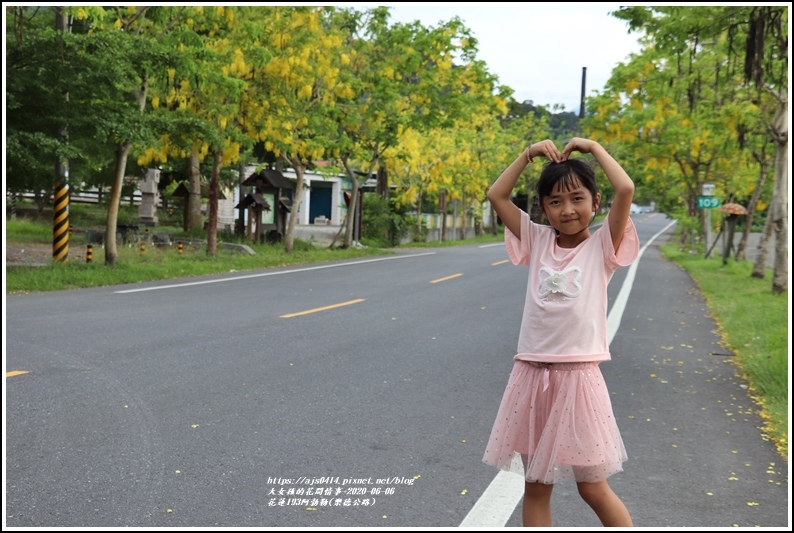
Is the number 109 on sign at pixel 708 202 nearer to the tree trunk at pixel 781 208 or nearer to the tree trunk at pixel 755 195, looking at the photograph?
the tree trunk at pixel 755 195

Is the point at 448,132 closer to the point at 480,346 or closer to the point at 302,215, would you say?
the point at 302,215

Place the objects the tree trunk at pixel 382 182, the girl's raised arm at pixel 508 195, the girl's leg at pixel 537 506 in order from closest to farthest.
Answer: the girl's leg at pixel 537 506 → the girl's raised arm at pixel 508 195 → the tree trunk at pixel 382 182

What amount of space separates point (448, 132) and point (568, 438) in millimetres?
42083

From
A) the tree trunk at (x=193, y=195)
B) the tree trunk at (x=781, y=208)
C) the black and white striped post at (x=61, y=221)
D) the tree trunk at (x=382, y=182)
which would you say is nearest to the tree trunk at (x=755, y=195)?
the tree trunk at (x=781, y=208)

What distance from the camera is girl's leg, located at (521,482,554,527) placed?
3.50 m

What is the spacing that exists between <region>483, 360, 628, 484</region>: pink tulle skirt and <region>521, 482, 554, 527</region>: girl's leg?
103 mm

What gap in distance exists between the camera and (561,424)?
10.9 ft

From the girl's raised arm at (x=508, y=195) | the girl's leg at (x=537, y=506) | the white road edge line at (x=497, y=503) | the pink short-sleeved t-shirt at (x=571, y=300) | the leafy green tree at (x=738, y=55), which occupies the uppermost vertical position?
the leafy green tree at (x=738, y=55)

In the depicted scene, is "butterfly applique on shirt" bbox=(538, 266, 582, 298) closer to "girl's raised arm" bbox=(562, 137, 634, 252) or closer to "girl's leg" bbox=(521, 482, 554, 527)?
"girl's raised arm" bbox=(562, 137, 634, 252)

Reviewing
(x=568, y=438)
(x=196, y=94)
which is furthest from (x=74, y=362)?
(x=196, y=94)

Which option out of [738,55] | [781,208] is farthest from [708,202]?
[738,55]

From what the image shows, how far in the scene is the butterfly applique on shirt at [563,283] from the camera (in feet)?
11.1

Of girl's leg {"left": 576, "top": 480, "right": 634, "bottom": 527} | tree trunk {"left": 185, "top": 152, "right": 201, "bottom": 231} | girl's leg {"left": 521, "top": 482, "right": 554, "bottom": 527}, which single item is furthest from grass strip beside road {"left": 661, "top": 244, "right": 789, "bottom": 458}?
tree trunk {"left": 185, "top": 152, "right": 201, "bottom": 231}

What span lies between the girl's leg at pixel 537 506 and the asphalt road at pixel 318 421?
62 centimetres
